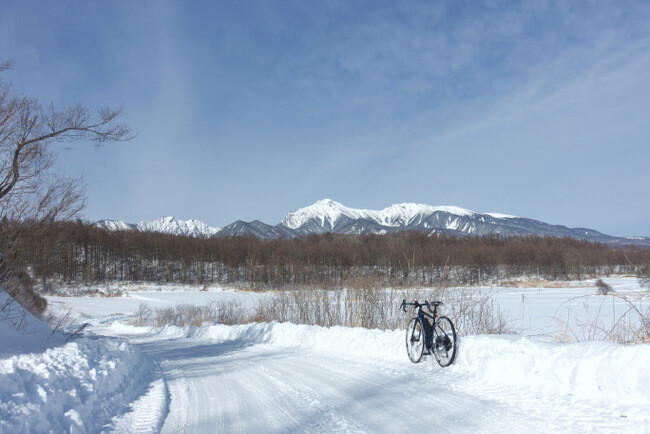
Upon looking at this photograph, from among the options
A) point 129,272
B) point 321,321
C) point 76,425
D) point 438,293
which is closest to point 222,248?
point 129,272

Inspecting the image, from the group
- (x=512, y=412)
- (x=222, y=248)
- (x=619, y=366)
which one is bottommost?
(x=512, y=412)

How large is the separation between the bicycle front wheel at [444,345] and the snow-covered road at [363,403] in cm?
20

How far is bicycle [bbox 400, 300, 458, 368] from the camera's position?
741 cm

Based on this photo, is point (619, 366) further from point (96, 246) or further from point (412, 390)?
point (96, 246)

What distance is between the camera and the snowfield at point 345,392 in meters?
4.51

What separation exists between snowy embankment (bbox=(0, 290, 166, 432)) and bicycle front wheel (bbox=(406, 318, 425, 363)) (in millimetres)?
4818

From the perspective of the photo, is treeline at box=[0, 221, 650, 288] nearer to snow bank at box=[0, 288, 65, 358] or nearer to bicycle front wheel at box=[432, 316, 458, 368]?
snow bank at box=[0, 288, 65, 358]

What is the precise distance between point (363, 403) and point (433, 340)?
8.74 feet

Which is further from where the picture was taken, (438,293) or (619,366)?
(438,293)

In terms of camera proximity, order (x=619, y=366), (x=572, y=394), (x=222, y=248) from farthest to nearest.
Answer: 1. (x=222, y=248)
2. (x=572, y=394)
3. (x=619, y=366)

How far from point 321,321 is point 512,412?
514 inches

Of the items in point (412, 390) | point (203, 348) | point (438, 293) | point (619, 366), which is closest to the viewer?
point (619, 366)

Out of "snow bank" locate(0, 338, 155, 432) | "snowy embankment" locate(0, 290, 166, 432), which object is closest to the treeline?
"snowy embankment" locate(0, 290, 166, 432)

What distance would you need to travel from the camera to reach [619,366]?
489 cm
